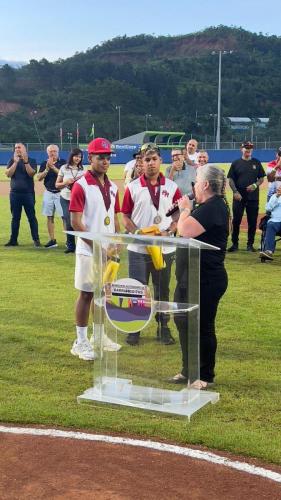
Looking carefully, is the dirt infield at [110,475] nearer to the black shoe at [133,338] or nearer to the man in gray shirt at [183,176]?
the black shoe at [133,338]

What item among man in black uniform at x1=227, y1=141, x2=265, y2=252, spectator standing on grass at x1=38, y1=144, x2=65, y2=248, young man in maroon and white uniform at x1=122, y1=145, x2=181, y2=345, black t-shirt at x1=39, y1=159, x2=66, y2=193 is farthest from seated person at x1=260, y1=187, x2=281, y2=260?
young man in maroon and white uniform at x1=122, y1=145, x2=181, y2=345

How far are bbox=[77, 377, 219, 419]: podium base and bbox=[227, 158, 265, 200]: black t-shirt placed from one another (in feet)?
24.3

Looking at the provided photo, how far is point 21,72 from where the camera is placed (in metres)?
119

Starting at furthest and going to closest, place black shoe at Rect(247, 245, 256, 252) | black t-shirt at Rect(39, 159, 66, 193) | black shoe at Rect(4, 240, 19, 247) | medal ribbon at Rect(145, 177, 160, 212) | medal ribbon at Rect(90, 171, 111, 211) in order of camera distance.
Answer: black shoe at Rect(4, 240, 19, 247) → black t-shirt at Rect(39, 159, 66, 193) → black shoe at Rect(247, 245, 256, 252) → medal ribbon at Rect(145, 177, 160, 212) → medal ribbon at Rect(90, 171, 111, 211)

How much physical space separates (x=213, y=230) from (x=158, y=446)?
181 centimetres

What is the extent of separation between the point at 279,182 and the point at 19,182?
16.2 ft

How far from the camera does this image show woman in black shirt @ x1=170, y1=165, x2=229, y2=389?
17.3ft

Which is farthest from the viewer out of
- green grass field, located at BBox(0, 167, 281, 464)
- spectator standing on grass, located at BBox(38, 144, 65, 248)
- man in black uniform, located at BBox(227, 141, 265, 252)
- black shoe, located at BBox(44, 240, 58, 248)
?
black shoe, located at BBox(44, 240, 58, 248)

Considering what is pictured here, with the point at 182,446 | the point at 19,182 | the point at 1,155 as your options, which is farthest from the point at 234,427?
the point at 1,155

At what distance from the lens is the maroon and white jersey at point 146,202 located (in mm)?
6812

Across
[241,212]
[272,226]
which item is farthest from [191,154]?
[272,226]

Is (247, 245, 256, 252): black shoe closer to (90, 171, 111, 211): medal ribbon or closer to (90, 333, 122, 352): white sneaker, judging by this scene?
(90, 171, 111, 211): medal ribbon

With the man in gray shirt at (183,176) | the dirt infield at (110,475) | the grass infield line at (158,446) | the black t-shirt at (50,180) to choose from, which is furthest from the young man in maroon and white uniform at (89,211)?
the black t-shirt at (50,180)

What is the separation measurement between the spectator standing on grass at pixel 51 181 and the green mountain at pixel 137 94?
66017 millimetres
